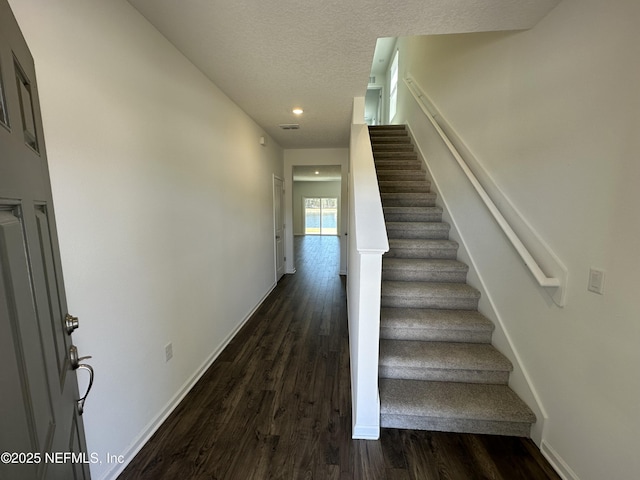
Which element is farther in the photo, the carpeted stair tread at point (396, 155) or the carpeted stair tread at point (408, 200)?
the carpeted stair tread at point (396, 155)

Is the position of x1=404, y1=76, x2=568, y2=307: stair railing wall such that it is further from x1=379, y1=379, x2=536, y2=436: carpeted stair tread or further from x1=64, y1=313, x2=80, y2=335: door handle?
x1=64, y1=313, x2=80, y2=335: door handle

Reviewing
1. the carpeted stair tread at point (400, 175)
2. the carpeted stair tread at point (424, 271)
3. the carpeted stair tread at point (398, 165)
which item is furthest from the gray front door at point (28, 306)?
the carpeted stair tread at point (398, 165)

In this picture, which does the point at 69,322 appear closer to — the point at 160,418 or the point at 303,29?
the point at 160,418

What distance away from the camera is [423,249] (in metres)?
2.70

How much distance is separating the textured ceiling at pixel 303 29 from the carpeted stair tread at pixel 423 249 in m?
1.57

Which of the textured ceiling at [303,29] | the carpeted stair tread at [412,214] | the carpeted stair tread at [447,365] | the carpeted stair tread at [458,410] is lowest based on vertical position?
the carpeted stair tread at [458,410]

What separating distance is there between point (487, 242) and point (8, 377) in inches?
101

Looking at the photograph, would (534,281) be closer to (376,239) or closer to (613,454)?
(613,454)

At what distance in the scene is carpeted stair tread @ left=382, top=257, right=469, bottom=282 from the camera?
248 cm

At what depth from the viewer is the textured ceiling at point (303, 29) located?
1.44 meters

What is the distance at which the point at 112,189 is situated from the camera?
4.48 feet

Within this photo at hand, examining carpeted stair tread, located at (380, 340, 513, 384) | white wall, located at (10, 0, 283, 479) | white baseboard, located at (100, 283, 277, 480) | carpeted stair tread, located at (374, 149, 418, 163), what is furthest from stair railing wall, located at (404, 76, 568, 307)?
white baseboard, located at (100, 283, 277, 480)

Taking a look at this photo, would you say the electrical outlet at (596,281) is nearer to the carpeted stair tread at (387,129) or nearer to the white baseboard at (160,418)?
the white baseboard at (160,418)

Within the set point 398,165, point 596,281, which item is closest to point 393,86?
point 398,165
